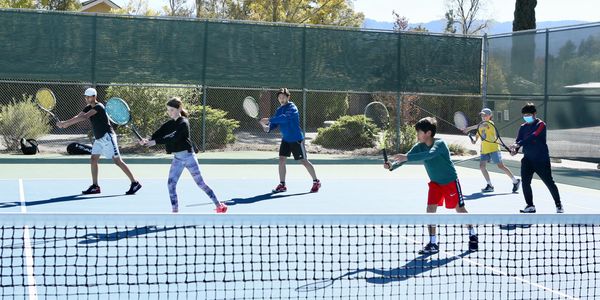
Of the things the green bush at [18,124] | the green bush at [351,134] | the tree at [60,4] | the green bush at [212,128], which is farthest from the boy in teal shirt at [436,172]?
the tree at [60,4]

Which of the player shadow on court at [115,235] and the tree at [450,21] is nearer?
the player shadow on court at [115,235]

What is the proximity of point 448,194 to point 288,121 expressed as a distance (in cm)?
525

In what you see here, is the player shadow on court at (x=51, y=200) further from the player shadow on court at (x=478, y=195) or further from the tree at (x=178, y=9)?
the tree at (x=178, y=9)

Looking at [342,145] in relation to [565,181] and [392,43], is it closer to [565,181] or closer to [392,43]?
[392,43]

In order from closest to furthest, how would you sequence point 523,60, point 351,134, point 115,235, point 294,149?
point 115,235 < point 294,149 < point 523,60 < point 351,134

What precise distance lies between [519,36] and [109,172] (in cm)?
1089

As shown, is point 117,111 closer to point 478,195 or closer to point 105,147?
point 105,147

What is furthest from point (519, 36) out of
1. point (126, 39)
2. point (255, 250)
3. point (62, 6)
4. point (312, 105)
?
point (62, 6)

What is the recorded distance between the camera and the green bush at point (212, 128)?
73.6 ft

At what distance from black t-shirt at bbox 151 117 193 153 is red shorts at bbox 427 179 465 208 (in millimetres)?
3037

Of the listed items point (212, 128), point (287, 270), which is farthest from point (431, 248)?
point (212, 128)

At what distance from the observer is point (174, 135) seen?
33.8ft

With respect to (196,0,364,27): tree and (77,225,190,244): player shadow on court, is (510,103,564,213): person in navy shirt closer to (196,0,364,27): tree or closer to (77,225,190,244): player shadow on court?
(77,225,190,244): player shadow on court

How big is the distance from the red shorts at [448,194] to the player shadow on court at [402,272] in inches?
21.1
